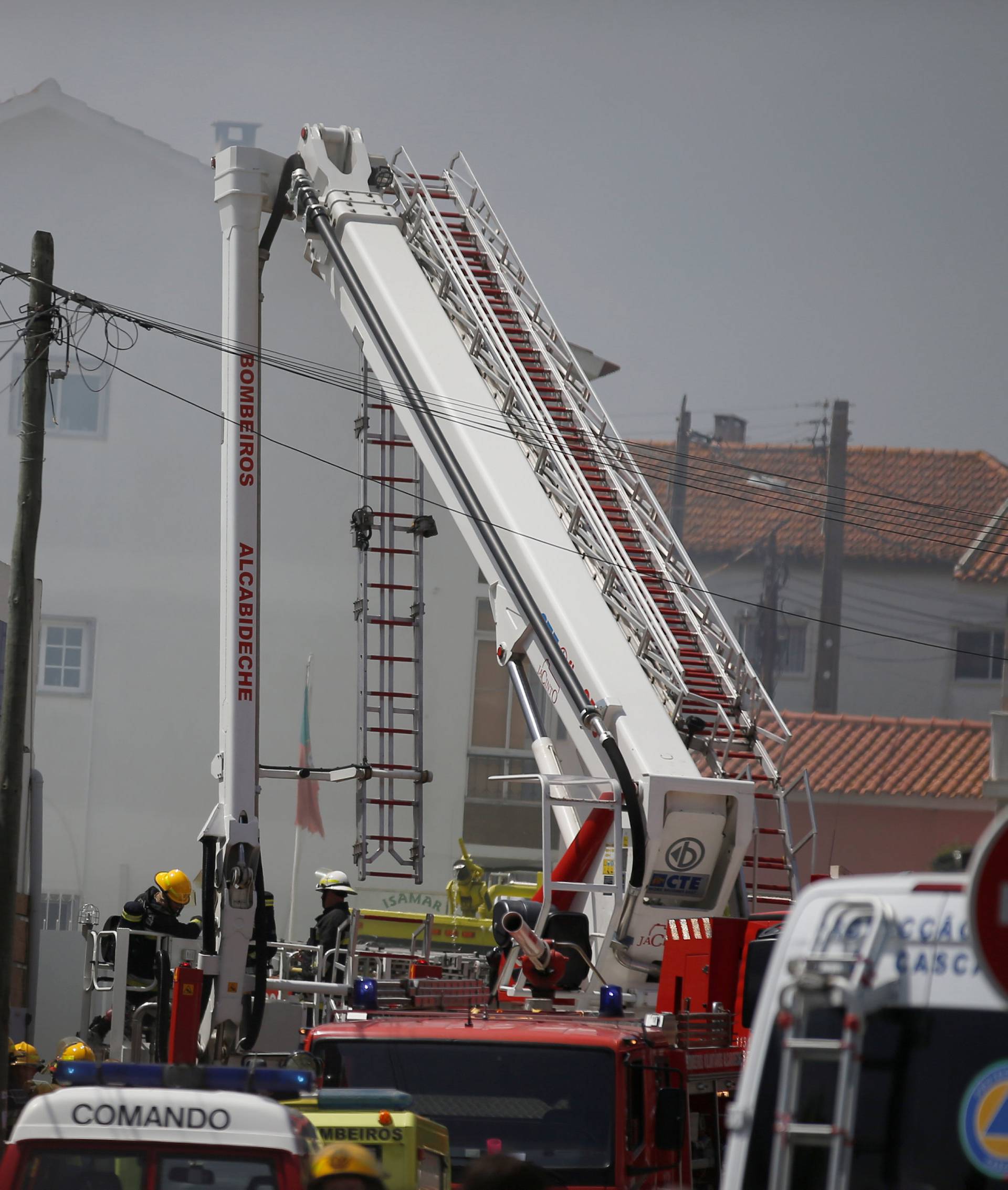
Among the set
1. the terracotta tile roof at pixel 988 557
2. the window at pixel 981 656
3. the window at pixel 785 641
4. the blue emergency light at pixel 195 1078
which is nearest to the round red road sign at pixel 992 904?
the blue emergency light at pixel 195 1078

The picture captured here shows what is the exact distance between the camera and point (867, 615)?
4409 centimetres

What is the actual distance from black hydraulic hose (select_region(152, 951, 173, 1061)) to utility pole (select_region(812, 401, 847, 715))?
103 feet

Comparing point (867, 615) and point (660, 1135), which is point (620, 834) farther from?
point (867, 615)

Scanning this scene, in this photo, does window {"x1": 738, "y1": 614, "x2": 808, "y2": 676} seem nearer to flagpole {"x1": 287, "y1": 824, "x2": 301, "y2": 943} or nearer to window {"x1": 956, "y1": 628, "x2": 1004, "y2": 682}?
window {"x1": 956, "y1": 628, "x2": 1004, "y2": 682}

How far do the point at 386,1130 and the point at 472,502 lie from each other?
827 cm

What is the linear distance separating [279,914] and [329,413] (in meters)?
10.8

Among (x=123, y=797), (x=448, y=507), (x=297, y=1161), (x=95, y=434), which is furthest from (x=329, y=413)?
(x=297, y=1161)

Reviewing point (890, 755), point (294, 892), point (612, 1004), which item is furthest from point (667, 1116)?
point (890, 755)

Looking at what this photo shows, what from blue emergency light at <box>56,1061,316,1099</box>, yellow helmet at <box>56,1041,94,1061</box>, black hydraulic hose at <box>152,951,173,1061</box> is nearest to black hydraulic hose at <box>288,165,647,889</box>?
black hydraulic hose at <box>152,951,173,1061</box>

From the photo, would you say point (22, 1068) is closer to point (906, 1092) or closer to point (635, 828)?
point (635, 828)

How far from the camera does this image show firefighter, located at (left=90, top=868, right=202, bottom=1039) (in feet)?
39.6

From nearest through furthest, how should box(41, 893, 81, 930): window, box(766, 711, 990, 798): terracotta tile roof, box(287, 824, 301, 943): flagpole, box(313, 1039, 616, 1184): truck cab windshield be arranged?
box(313, 1039, 616, 1184): truck cab windshield < box(287, 824, 301, 943): flagpole < box(41, 893, 81, 930): window < box(766, 711, 990, 798): terracotta tile roof

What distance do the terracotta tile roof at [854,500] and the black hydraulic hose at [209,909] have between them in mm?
32468

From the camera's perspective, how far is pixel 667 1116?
7.78 metres
